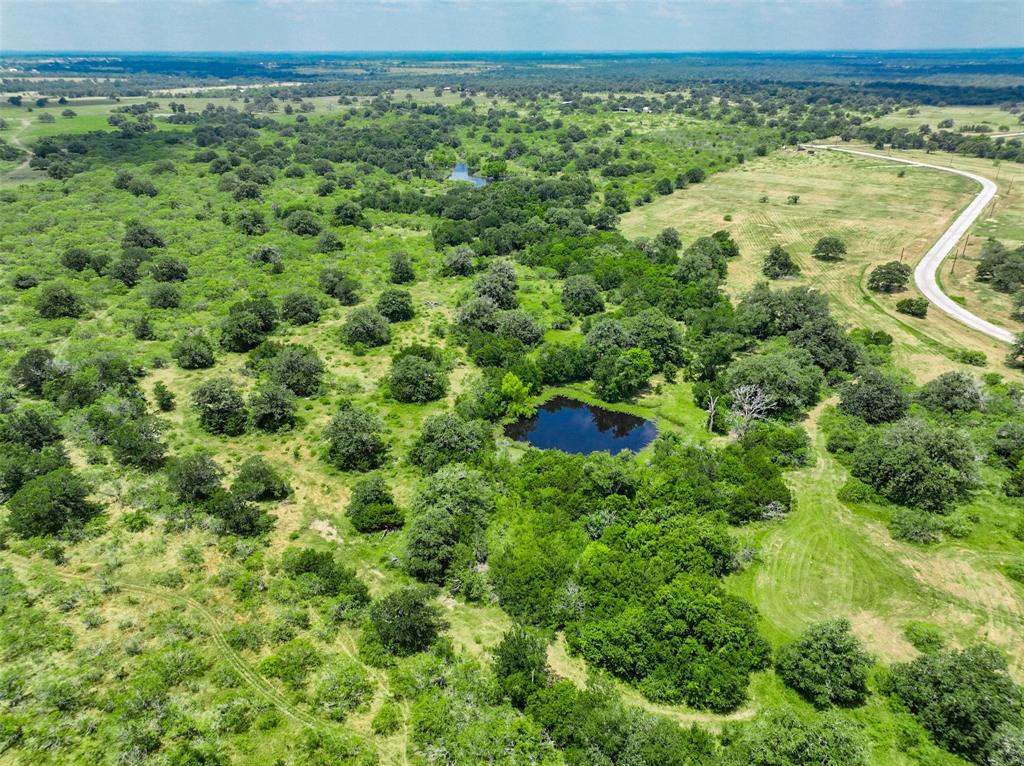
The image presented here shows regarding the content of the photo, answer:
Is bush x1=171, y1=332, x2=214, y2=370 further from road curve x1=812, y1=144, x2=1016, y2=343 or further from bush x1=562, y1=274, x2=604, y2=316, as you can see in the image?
road curve x1=812, y1=144, x2=1016, y2=343

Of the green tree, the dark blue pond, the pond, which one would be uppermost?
the pond

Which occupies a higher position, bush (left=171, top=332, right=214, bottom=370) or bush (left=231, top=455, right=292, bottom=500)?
bush (left=171, top=332, right=214, bottom=370)

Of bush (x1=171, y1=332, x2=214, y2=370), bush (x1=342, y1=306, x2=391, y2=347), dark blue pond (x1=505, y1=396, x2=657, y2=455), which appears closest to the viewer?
dark blue pond (x1=505, y1=396, x2=657, y2=455)

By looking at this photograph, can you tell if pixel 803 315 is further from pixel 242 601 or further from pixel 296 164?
pixel 296 164

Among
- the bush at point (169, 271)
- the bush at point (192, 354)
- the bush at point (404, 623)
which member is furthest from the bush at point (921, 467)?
the bush at point (169, 271)

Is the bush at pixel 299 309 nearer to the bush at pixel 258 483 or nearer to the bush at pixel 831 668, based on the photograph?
the bush at pixel 258 483

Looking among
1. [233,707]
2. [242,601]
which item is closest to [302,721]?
[233,707]

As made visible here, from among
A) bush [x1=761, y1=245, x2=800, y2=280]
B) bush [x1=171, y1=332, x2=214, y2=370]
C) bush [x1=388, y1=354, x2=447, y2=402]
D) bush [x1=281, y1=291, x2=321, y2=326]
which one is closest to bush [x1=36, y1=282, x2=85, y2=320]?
bush [x1=171, y1=332, x2=214, y2=370]

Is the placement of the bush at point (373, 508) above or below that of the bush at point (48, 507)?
below
